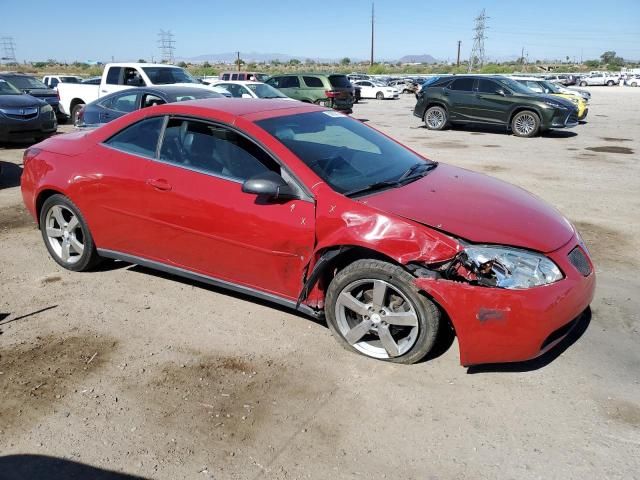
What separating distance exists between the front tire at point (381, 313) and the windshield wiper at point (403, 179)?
0.51 metres

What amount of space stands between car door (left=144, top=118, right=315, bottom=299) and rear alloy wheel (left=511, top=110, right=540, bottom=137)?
44.1ft

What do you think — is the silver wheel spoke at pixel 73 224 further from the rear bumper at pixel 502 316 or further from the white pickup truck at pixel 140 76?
the white pickup truck at pixel 140 76

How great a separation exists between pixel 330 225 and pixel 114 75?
12.6m

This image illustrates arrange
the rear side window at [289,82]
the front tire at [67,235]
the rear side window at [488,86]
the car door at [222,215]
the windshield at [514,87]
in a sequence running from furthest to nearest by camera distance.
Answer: the rear side window at [289,82] → the rear side window at [488,86] → the windshield at [514,87] → the front tire at [67,235] → the car door at [222,215]

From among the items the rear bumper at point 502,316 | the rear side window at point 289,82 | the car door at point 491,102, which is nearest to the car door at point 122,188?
the rear bumper at point 502,316

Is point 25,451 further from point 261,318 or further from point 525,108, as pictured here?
point 525,108

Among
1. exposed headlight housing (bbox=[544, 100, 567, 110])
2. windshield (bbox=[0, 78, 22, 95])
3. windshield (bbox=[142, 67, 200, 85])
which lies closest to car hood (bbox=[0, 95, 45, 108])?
windshield (bbox=[0, 78, 22, 95])

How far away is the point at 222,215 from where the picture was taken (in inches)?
145

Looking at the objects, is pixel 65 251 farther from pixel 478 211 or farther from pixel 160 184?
pixel 478 211

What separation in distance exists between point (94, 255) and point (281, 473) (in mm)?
2927

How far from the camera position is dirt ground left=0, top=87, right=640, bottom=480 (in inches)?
102

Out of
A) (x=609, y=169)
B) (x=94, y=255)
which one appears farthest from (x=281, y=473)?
(x=609, y=169)

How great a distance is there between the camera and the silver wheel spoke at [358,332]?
134 inches

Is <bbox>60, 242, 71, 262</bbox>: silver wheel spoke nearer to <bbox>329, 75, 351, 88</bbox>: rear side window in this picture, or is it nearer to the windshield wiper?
the windshield wiper
